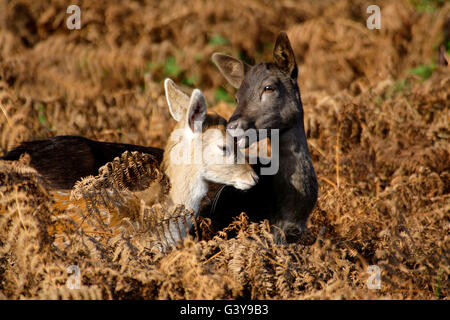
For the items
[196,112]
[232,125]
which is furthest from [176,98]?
[232,125]

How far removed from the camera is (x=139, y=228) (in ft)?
13.9

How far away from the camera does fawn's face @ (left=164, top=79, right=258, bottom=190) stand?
14.8 feet

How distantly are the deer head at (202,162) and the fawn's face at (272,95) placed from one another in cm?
33

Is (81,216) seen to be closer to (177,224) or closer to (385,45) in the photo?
(177,224)

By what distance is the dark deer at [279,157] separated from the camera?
495 cm

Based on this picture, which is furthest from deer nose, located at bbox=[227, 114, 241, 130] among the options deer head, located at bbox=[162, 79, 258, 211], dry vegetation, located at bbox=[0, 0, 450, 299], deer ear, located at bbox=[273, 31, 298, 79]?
dry vegetation, located at bbox=[0, 0, 450, 299]

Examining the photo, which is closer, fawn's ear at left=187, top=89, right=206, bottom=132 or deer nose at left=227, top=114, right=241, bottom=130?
fawn's ear at left=187, top=89, right=206, bottom=132

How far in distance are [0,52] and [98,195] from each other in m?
5.28

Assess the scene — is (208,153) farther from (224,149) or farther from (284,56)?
(284,56)

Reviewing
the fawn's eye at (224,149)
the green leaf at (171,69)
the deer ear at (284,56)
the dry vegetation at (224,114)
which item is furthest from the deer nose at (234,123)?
the green leaf at (171,69)

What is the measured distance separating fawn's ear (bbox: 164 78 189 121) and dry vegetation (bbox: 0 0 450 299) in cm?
53

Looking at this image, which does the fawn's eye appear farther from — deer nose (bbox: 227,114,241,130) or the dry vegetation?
the dry vegetation

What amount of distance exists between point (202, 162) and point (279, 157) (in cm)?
89
